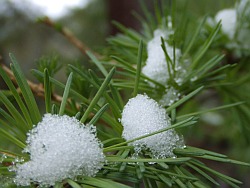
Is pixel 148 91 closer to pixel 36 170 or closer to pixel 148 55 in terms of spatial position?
pixel 148 55

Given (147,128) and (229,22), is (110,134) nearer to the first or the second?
(147,128)

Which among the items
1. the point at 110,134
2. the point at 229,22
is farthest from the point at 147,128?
the point at 229,22

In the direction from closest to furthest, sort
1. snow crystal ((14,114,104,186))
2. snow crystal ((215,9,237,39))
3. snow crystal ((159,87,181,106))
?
snow crystal ((14,114,104,186)) → snow crystal ((159,87,181,106)) → snow crystal ((215,9,237,39))

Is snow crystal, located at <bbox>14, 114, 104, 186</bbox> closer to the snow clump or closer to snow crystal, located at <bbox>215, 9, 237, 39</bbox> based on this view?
the snow clump

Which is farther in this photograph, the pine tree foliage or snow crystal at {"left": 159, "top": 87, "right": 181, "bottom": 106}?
snow crystal at {"left": 159, "top": 87, "right": 181, "bottom": 106}

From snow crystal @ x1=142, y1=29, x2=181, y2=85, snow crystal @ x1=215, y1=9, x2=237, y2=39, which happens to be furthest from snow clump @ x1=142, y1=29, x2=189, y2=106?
snow crystal @ x1=215, y1=9, x2=237, y2=39

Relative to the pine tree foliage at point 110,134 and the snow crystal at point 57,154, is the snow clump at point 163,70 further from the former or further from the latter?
the snow crystal at point 57,154

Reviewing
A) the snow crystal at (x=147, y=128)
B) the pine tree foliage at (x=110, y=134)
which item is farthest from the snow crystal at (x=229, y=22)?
the snow crystal at (x=147, y=128)
